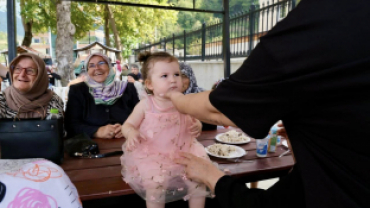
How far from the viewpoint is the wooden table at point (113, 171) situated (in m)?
1.50

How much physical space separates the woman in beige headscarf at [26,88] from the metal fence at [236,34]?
3.09 metres

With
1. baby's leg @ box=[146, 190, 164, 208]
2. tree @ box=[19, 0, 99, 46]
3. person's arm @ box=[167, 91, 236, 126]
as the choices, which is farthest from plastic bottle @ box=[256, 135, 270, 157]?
tree @ box=[19, 0, 99, 46]

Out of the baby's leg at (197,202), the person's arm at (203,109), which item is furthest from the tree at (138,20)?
the person's arm at (203,109)

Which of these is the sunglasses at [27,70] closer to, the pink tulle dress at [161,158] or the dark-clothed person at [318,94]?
the pink tulle dress at [161,158]

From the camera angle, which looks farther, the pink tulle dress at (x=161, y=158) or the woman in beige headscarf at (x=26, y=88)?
the woman in beige headscarf at (x=26, y=88)

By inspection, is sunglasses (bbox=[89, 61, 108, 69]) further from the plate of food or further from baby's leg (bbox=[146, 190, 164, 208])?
baby's leg (bbox=[146, 190, 164, 208])

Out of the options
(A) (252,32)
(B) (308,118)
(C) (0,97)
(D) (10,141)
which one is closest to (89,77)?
(C) (0,97)

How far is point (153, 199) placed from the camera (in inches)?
60.2

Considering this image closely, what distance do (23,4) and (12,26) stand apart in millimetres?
9377

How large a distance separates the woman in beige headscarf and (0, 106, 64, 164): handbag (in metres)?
0.64

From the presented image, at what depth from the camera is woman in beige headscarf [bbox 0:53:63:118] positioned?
235cm

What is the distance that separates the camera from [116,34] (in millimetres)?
12953

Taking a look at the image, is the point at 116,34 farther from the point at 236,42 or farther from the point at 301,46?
the point at 301,46

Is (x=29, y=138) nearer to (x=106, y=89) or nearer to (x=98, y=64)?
(x=106, y=89)
